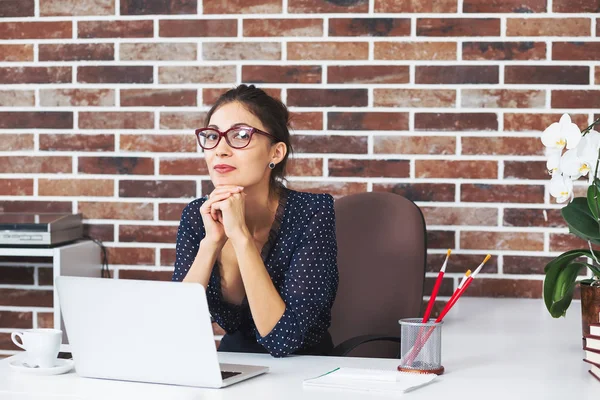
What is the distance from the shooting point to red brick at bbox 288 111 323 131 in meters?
2.87

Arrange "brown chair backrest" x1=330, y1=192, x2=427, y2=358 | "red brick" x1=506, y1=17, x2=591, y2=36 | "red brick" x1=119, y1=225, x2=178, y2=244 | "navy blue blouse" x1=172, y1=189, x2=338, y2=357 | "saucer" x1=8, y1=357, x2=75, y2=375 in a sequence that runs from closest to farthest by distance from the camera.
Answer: "saucer" x1=8, y1=357, x2=75, y2=375 < "navy blue blouse" x1=172, y1=189, x2=338, y2=357 < "brown chair backrest" x1=330, y1=192, x2=427, y2=358 < "red brick" x1=506, y1=17, x2=591, y2=36 < "red brick" x1=119, y1=225, x2=178, y2=244

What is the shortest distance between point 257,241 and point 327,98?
0.91m

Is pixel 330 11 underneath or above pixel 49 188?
above

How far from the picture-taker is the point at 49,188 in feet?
9.91

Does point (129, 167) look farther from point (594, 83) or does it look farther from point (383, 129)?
point (594, 83)

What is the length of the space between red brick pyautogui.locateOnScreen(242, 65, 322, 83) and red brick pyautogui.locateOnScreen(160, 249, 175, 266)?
27.9 inches

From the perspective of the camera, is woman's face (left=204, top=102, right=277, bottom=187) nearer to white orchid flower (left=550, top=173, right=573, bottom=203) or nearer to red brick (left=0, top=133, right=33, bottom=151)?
white orchid flower (left=550, top=173, right=573, bottom=203)

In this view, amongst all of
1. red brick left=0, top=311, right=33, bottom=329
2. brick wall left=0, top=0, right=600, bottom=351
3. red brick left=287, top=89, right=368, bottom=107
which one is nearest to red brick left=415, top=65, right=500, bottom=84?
brick wall left=0, top=0, right=600, bottom=351

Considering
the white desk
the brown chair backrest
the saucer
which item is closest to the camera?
the white desk

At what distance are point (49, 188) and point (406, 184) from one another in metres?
1.36

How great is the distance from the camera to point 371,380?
56.1 inches

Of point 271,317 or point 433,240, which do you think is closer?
point 271,317

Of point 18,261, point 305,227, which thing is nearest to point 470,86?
point 305,227

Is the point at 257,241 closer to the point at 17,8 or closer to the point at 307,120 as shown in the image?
the point at 307,120
